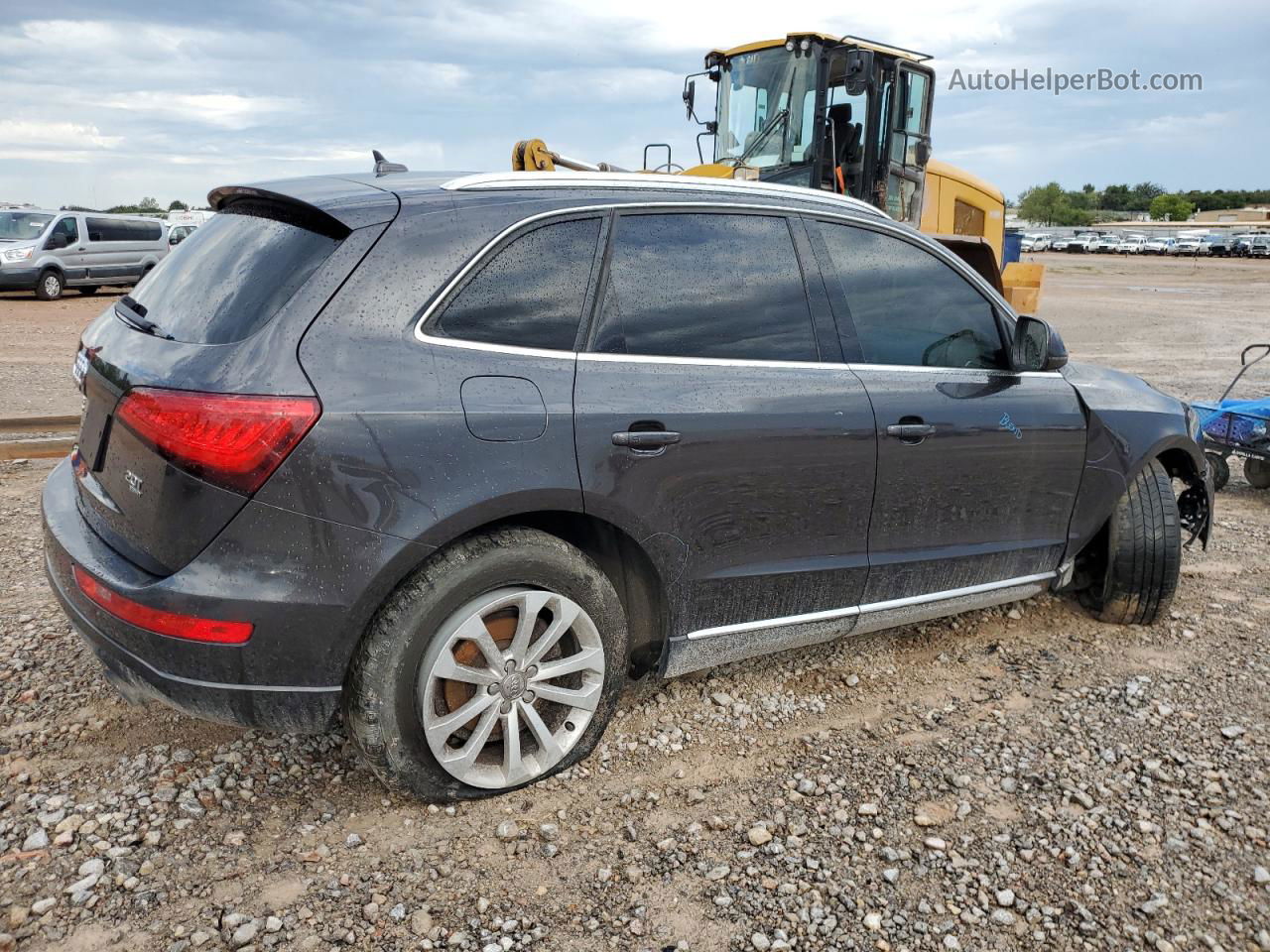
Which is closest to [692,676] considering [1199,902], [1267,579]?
[1199,902]

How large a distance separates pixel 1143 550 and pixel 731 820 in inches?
98.9

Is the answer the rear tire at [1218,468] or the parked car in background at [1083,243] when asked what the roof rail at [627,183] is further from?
the parked car in background at [1083,243]

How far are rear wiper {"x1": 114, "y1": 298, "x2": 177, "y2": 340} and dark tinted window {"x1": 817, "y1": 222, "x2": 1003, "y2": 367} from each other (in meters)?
2.19

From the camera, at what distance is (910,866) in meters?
2.80

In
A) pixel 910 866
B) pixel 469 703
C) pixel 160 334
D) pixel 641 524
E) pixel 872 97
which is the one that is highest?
pixel 872 97

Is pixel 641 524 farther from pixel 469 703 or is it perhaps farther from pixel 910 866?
pixel 910 866

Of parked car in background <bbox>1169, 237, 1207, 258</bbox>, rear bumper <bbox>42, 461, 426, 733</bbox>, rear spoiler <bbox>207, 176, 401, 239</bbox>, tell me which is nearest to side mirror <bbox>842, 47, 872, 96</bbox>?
rear spoiler <bbox>207, 176, 401, 239</bbox>

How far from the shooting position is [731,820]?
2994 mm

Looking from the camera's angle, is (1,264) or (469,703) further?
(1,264)

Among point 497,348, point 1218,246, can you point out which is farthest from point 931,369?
point 1218,246

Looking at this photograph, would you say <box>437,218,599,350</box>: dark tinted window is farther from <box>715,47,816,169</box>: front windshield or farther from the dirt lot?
<box>715,47,816,169</box>: front windshield

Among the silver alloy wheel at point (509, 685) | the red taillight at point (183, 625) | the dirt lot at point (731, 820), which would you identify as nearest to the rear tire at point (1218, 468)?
the dirt lot at point (731, 820)

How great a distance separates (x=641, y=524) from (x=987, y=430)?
152 centimetres

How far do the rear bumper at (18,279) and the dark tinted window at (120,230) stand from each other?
1.47m
